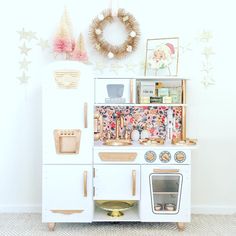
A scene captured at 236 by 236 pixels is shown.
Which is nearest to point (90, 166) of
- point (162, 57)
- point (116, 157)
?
point (116, 157)

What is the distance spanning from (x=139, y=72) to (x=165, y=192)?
49.3 inches

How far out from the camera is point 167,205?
3.43 meters

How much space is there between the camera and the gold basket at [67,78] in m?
3.30

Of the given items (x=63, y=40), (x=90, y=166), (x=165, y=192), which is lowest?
(x=165, y=192)

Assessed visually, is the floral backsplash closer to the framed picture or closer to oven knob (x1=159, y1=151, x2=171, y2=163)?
the framed picture

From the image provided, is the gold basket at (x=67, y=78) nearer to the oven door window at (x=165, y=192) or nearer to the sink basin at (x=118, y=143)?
the sink basin at (x=118, y=143)

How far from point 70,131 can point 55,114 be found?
0.66 feet

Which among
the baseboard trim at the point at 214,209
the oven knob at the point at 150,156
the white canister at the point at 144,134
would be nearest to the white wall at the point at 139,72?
the baseboard trim at the point at 214,209

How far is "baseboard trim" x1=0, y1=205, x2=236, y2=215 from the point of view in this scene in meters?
3.89

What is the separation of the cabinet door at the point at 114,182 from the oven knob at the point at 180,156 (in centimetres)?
38

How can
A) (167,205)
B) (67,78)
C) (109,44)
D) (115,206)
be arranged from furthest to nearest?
(109,44), (115,206), (167,205), (67,78)

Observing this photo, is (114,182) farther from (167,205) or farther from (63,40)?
(63,40)

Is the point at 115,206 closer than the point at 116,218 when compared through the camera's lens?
No

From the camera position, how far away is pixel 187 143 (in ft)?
11.4
